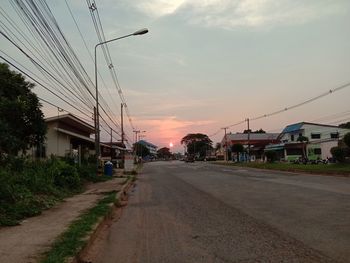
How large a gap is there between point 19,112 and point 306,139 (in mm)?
61490

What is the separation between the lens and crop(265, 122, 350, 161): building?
7344 centimetres

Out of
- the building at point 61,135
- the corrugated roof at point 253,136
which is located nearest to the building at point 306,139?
the corrugated roof at point 253,136

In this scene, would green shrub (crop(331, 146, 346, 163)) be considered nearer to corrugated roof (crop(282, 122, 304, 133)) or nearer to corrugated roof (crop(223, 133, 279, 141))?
corrugated roof (crop(282, 122, 304, 133))

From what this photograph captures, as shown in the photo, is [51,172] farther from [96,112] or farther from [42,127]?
[96,112]

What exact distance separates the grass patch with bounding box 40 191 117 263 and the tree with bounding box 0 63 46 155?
1435cm

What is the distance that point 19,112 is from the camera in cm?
2702

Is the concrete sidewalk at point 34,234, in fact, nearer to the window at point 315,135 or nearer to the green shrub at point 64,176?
the green shrub at point 64,176

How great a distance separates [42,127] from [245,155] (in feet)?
248

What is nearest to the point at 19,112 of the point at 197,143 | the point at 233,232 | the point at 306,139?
the point at 233,232

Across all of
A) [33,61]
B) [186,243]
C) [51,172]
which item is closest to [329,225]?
[186,243]

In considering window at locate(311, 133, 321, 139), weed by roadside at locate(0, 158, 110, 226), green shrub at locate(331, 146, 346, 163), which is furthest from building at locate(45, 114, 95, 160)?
window at locate(311, 133, 321, 139)

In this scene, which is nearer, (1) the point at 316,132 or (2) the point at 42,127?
(2) the point at 42,127

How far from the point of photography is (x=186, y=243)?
9211mm

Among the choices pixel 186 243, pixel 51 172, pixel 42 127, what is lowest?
pixel 186 243
